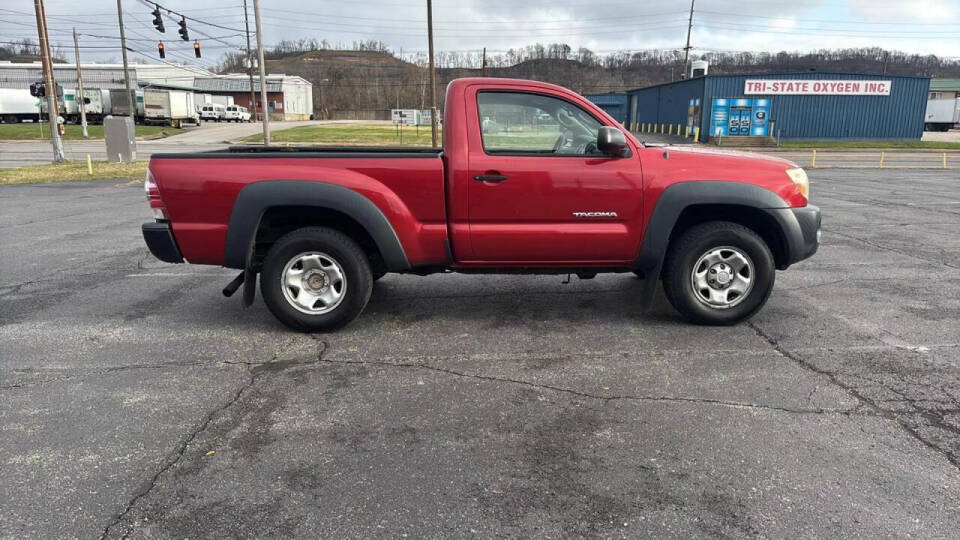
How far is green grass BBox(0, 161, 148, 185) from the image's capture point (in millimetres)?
19034

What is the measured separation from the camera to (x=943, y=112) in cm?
6381

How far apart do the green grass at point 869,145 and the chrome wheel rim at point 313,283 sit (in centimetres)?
3831

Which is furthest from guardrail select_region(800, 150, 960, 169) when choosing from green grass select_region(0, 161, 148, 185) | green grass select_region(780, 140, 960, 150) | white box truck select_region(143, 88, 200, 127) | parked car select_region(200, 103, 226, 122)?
parked car select_region(200, 103, 226, 122)

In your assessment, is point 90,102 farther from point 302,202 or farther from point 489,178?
point 489,178

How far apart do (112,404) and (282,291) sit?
1.50 m

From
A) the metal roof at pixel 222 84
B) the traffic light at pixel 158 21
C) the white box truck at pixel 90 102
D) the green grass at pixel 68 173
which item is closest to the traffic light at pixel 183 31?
the traffic light at pixel 158 21

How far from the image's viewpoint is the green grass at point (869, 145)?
38938 millimetres

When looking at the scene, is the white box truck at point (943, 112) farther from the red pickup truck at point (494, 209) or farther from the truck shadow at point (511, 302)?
the red pickup truck at point (494, 209)

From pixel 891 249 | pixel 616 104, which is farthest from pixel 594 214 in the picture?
pixel 616 104

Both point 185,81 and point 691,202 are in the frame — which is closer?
point 691,202

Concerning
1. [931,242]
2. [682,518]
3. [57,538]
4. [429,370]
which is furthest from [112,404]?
[931,242]

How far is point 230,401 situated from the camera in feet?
13.1

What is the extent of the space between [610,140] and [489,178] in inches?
35.9

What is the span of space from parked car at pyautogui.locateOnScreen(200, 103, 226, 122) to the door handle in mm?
74612
